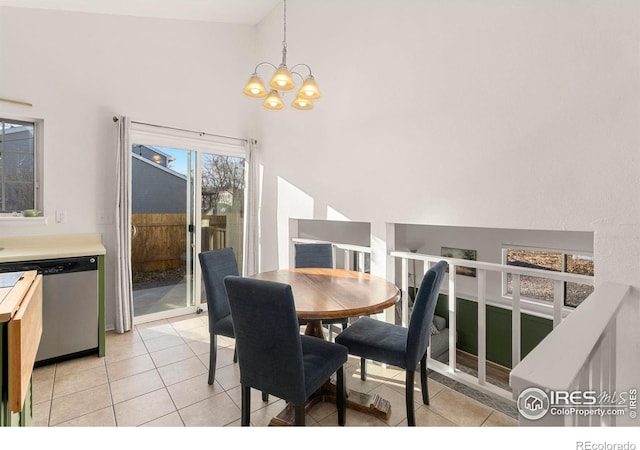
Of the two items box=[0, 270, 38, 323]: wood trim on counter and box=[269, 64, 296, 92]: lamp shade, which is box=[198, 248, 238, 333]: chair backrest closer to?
box=[0, 270, 38, 323]: wood trim on counter

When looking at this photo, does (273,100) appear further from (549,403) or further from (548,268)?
(548,268)

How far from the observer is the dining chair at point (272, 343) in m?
1.54

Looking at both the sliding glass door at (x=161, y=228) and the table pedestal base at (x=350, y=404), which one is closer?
the table pedestal base at (x=350, y=404)

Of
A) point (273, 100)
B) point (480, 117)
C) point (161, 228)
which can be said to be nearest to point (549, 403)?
point (480, 117)

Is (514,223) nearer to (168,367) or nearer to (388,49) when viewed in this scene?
(388,49)

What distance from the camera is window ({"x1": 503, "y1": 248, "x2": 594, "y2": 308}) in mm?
5463

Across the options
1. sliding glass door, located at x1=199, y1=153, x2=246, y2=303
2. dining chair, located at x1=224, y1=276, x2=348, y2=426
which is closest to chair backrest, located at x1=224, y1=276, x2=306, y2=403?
dining chair, located at x1=224, y1=276, x2=348, y2=426

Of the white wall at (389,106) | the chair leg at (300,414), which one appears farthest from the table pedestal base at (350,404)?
the white wall at (389,106)

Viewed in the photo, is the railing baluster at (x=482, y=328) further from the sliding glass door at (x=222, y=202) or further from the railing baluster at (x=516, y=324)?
the sliding glass door at (x=222, y=202)

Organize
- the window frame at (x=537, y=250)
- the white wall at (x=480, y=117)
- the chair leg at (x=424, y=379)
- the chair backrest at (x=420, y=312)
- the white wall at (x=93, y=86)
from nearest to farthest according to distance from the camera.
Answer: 1. the white wall at (x=480, y=117)
2. the chair backrest at (x=420, y=312)
3. the chair leg at (x=424, y=379)
4. the white wall at (x=93, y=86)
5. the window frame at (x=537, y=250)

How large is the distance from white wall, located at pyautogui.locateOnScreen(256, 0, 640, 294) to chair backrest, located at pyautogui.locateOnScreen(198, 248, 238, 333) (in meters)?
1.32

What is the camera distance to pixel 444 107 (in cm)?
246

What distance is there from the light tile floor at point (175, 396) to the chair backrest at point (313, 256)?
3.11 ft
